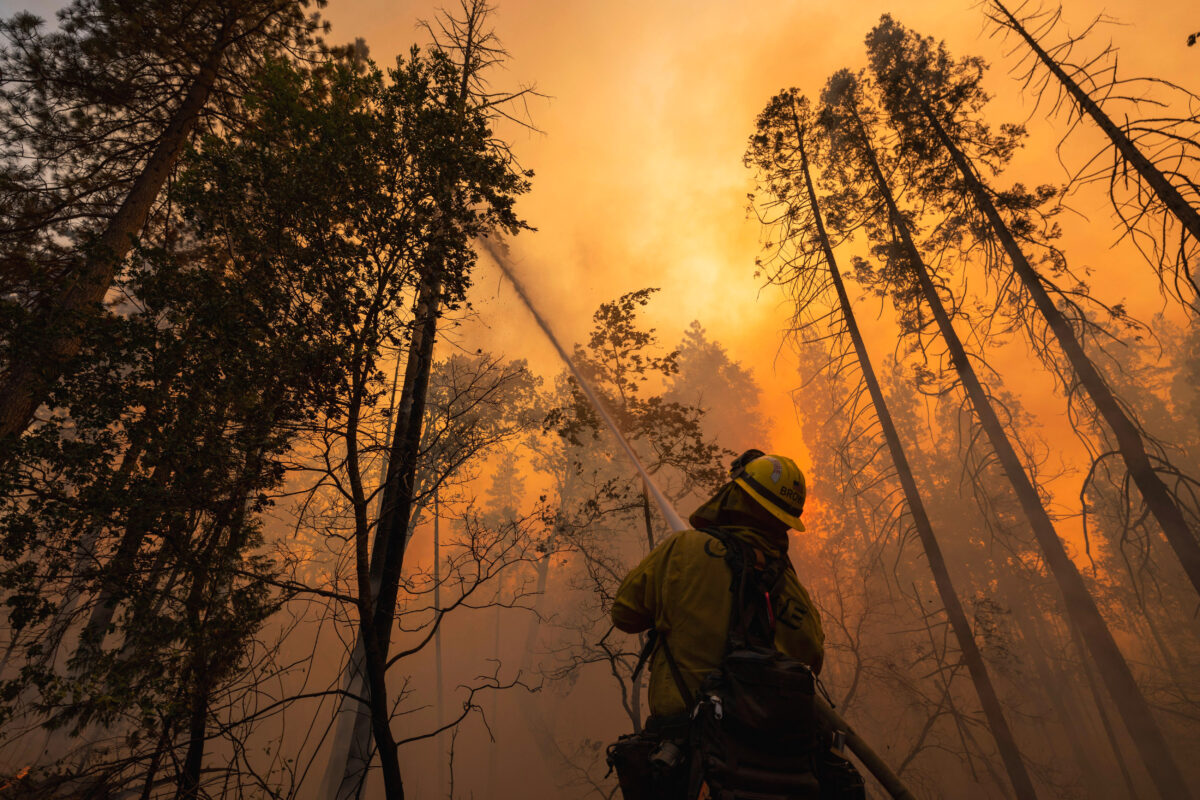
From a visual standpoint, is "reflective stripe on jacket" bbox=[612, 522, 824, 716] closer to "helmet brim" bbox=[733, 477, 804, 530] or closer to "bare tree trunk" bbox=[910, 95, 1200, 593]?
"helmet brim" bbox=[733, 477, 804, 530]

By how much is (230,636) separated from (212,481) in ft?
4.42

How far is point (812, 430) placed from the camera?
36.8 meters

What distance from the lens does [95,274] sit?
6113mm

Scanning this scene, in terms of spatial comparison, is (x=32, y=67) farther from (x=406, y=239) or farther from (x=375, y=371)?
(x=375, y=371)

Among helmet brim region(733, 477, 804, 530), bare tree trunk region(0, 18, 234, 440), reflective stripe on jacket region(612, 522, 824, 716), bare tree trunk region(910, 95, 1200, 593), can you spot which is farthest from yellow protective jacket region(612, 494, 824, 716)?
bare tree trunk region(910, 95, 1200, 593)

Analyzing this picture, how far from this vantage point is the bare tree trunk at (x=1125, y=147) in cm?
536

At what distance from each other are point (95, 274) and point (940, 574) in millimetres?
14132

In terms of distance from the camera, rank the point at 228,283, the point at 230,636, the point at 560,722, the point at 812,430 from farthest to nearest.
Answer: the point at 812,430 → the point at 560,722 → the point at 228,283 → the point at 230,636

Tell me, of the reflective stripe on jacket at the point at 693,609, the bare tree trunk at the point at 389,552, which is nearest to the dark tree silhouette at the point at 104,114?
the bare tree trunk at the point at 389,552

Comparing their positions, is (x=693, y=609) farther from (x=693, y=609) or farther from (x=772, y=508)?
(x=772, y=508)

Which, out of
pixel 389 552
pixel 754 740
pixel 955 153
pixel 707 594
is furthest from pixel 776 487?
pixel 955 153

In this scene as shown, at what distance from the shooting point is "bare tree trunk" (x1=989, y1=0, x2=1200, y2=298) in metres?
5.36

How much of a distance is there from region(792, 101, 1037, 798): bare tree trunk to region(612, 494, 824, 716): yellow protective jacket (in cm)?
735

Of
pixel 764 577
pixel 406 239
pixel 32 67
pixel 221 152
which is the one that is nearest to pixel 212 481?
pixel 406 239
